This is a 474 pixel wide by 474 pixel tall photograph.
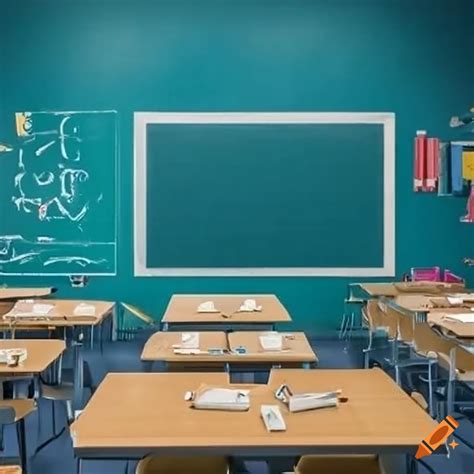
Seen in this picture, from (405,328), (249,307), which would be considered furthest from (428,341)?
(249,307)

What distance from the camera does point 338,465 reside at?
7.07ft

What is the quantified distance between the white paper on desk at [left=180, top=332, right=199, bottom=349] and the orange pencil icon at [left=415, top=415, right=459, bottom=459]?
169 cm

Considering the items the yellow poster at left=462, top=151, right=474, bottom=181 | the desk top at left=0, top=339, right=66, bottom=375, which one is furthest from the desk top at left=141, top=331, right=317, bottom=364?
the yellow poster at left=462, top=151, right=474, bottom=181

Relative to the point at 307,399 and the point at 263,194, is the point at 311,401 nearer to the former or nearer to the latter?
the point at 307,399

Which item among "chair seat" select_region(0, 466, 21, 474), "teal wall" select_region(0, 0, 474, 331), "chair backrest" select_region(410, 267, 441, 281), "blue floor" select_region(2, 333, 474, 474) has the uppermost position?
"teal wall" select_region(0, 0, 474, 331)

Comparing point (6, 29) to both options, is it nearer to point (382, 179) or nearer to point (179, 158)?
point (179, 158)

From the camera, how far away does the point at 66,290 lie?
742 cm

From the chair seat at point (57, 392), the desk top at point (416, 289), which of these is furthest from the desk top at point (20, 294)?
the desk top at point (416, 289)

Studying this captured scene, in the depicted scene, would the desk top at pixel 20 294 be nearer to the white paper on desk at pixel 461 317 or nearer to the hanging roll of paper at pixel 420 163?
the white paper on desk at pixel 461 317

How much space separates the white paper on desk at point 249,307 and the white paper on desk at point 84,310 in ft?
3.54

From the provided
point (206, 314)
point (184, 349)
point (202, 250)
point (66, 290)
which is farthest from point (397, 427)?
point (66, 290)

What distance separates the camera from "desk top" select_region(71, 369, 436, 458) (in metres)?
1.86

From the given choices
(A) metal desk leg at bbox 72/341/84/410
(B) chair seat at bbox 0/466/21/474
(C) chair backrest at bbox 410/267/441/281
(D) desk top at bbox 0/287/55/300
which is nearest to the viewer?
(B) chair seat at bbox 0/466/21/474

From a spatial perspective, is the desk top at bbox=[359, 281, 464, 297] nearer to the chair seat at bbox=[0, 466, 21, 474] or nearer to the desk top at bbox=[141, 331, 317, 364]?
the desk top at bbox=[141, 331, 317, 364]
